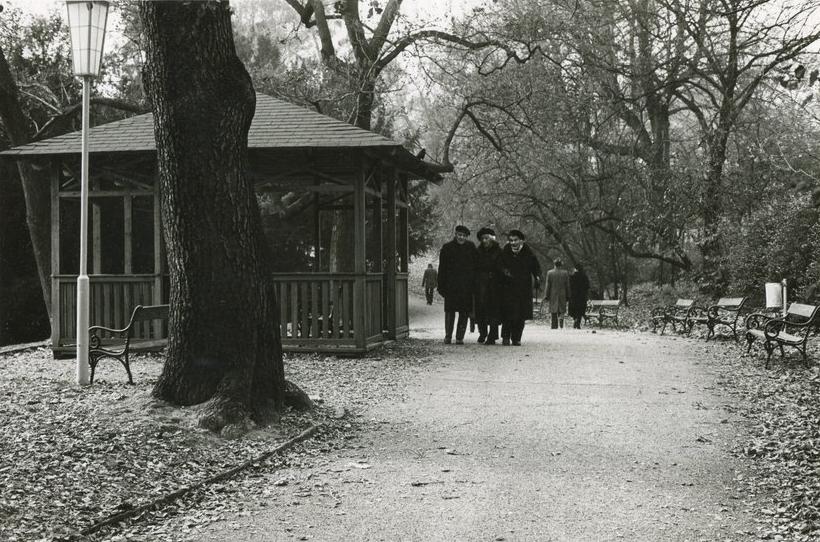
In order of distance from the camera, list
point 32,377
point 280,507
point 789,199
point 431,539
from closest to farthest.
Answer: point 431,539 → point 280,507 → point 32,377 → point 789,199

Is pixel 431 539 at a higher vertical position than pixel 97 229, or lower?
lower

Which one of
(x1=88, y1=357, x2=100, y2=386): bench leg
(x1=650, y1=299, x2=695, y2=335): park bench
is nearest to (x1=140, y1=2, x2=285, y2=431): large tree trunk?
(x1=88, y1=357, x2=100, y2=386): bench leg

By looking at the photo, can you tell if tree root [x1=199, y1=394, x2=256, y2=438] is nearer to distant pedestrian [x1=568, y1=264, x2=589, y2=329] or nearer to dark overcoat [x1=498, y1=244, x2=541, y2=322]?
dark overcoat [x1=498, y1=244, x2=541, y2=322]

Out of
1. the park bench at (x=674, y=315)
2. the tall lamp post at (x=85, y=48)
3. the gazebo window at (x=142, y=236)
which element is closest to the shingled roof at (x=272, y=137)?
the tall lamp post at (x=85, y=48)

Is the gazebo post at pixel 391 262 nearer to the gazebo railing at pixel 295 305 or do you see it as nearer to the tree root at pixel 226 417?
the gazebo railing at pixel 295 305

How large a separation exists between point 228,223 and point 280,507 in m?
3.26

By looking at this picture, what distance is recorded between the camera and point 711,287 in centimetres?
2678

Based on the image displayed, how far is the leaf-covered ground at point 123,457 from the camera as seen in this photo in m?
5.37

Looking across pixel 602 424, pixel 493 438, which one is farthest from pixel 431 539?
pixel 602 424

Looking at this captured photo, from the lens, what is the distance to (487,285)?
16.1m

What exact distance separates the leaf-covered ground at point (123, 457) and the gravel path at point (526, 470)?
0.30m

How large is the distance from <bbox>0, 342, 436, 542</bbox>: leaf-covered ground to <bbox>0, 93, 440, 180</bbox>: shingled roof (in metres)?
4.92

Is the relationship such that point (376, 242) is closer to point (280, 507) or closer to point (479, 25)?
point (479, 25)

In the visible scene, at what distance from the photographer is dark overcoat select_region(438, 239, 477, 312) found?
1595 cm
